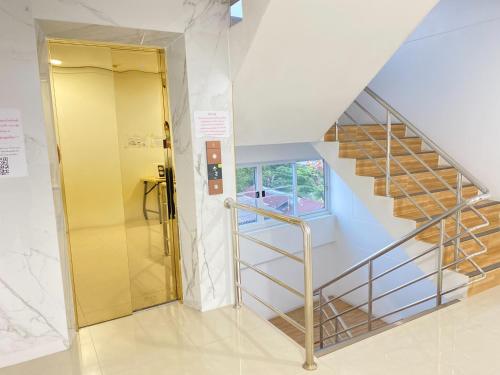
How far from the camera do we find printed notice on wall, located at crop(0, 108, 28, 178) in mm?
2031

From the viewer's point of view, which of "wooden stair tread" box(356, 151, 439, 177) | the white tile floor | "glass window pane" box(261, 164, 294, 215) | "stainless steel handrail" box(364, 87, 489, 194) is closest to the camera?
the white tile floor

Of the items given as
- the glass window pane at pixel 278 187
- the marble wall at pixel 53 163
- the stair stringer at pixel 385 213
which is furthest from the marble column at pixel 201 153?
the glass window pane at pixel 278 187

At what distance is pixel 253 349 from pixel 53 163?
165cm

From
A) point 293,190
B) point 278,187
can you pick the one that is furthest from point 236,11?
point 293,190

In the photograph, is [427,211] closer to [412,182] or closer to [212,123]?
[412,182]

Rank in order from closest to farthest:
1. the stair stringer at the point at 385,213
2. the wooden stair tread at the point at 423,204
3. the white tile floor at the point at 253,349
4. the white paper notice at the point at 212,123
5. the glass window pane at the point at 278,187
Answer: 1. the white tile floor at the point at 253,349
2. the white paper notice at the point at 212,123
3. the stair stringer at the point at 385,213
4. the wooden stair tread at the point at 423,204
5. the glass window pane at the point at 278,187

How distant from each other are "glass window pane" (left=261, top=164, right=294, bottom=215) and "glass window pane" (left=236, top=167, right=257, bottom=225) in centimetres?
17

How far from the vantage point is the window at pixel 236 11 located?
8.06 ft

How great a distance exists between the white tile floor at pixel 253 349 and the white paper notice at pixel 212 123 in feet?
4.31

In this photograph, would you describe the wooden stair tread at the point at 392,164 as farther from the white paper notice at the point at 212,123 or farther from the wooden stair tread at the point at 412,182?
the white paper notice at the point at 212,123

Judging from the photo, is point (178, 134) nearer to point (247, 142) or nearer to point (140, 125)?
point (140, 125)

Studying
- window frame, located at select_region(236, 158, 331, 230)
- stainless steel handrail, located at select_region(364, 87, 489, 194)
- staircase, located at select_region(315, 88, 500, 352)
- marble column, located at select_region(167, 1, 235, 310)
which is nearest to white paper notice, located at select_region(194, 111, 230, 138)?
marble column, located at select_region(167, 1, 235, 310)

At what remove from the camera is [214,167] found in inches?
105

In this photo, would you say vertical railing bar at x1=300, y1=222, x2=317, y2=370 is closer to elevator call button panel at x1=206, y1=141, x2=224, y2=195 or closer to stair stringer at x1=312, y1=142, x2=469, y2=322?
elevator call button panel at x1=206, y1=141, x2=224, y2=195
